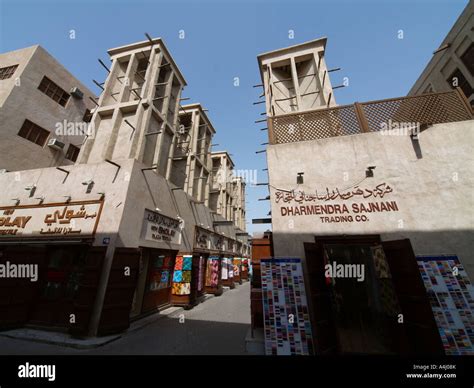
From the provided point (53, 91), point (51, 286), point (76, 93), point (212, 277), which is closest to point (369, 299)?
point (212, 277)

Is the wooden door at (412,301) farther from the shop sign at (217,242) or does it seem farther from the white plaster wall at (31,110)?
the white plaster wall at (31,110)

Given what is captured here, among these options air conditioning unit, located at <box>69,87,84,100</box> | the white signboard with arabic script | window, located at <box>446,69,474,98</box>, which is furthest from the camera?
air conditioning unit, located at <box>69,87,84,100</box>

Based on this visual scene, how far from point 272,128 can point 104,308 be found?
8.98 m

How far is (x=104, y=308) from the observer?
690cm

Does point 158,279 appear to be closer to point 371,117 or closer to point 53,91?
point 371,117

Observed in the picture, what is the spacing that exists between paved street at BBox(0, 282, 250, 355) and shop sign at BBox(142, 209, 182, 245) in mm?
3821

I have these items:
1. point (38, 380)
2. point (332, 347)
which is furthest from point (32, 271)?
point (332, 347)

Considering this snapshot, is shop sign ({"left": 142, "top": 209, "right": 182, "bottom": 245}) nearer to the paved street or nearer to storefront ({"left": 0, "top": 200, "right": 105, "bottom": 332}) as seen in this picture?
storefront ({"left": 0, "top": 200, "right": 105, "bottom": 332})

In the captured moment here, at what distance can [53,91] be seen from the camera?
15.6 meters

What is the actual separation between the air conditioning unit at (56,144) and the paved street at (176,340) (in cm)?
1272

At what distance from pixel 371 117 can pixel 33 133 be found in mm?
20308

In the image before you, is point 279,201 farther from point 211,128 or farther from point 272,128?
point 211,128

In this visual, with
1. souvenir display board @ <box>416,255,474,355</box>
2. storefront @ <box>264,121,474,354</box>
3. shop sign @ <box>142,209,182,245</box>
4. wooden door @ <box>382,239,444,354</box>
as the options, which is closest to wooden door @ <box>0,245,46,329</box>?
shop sign @ <box>142,209,182,245</box>

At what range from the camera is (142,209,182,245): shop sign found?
376 inches
